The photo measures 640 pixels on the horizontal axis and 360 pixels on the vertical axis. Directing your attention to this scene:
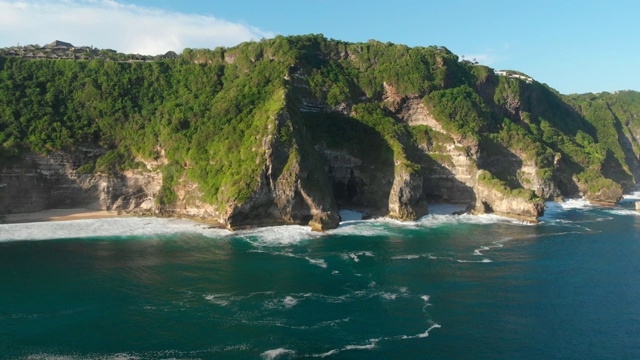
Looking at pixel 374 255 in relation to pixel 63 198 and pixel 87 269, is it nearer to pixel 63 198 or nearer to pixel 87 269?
pixel 87 269

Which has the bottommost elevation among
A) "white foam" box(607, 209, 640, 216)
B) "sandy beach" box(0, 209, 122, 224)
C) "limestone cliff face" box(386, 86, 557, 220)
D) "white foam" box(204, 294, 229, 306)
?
"white foam" box(204, 294, 229, 306)

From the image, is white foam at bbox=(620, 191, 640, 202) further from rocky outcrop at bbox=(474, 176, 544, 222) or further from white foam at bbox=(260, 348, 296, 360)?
white foam at bbox=(260, 348, 296, 360)

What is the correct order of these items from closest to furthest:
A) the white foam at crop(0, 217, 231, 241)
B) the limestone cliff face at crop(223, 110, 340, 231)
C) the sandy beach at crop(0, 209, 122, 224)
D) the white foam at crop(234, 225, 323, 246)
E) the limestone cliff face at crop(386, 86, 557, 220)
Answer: the white foam at crop(234, 225, 323, 246), the white foam at crop(0, 217, 231, 241), the limestone cliff face at crop(223, 110, 340, 231), the sandy beach at crop(0, 209, 122, 224), the limestone cliff face at crop(386, 86, 557, 220)

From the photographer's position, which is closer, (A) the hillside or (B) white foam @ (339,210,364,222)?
(A) the hillside

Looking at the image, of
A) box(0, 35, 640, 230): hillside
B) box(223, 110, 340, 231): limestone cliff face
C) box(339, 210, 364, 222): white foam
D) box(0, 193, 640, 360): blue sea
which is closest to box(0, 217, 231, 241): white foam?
box(0, 193, 640, 360): blue sea

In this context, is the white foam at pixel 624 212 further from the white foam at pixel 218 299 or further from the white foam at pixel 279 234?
the white foam at pixel 218 299

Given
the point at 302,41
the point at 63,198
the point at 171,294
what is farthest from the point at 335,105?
the point at 171,294

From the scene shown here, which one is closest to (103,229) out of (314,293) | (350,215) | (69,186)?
(69,186)
